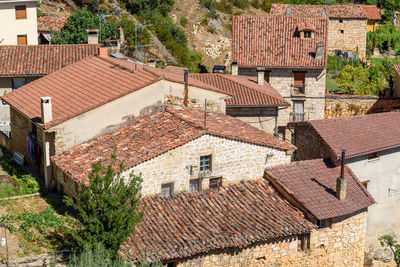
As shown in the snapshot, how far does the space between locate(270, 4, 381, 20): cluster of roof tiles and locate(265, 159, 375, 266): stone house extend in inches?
1336

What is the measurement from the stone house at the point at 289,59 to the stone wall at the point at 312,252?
1692cm

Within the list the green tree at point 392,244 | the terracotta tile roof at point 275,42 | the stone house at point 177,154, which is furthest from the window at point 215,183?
the terracotta tile roof at point 275,42

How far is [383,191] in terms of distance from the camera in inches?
1107

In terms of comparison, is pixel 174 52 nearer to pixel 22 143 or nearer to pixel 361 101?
pixel 361 101

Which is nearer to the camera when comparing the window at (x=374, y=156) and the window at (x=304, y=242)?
the window at (x=304, y=242)

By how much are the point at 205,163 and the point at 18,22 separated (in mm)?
23767

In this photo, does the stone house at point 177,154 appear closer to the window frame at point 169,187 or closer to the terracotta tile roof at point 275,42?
the window frame at point 169,187

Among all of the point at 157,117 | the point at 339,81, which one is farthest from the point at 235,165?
the point at 339,81

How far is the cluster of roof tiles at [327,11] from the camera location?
60.2 metres

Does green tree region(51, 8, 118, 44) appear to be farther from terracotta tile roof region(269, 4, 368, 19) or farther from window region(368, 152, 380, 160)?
window region(368, 152, 380, 160)

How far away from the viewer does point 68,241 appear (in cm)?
2009

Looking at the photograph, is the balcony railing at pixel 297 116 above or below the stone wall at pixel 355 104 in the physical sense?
below

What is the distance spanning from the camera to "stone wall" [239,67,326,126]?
41.9 m

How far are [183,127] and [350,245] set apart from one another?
7.79m
